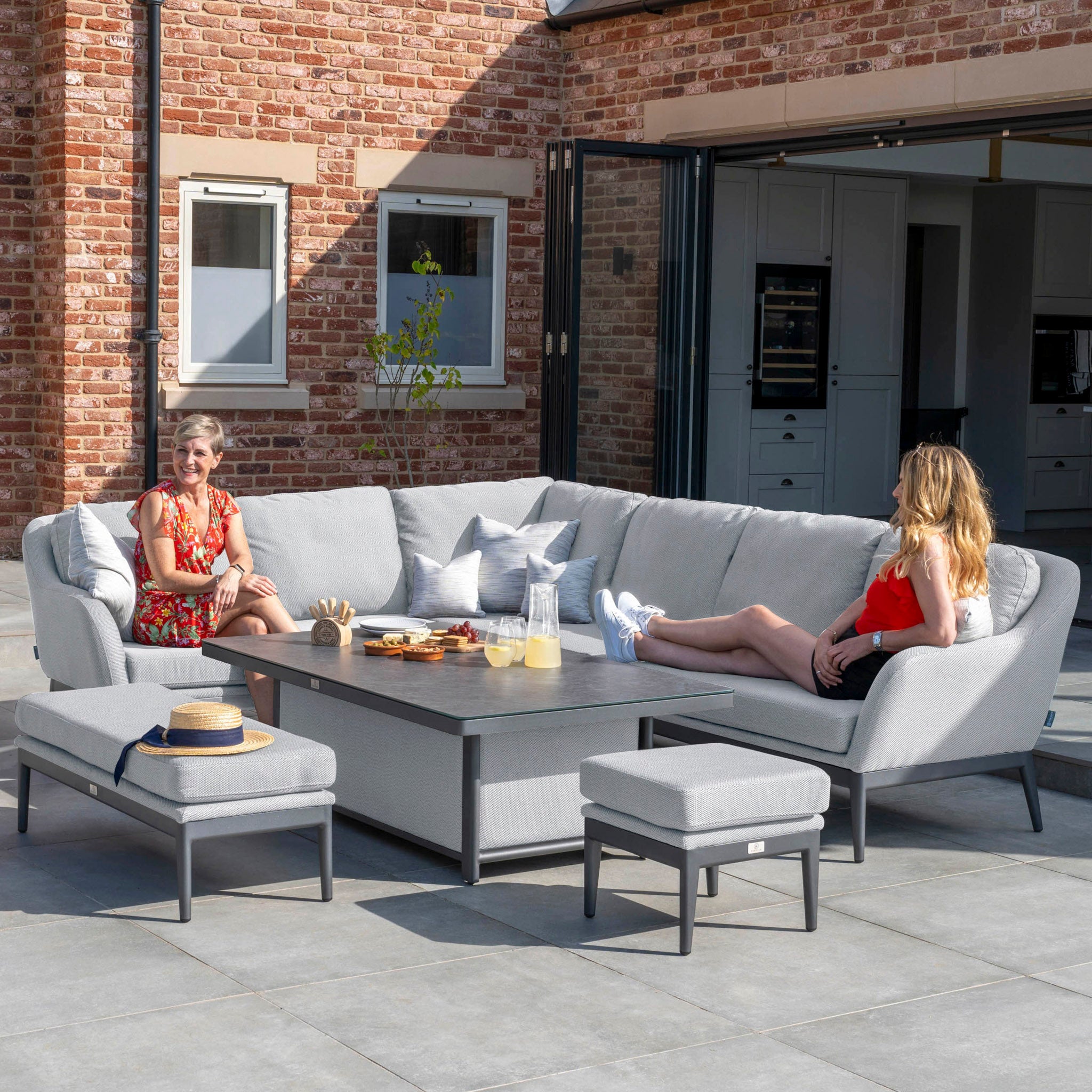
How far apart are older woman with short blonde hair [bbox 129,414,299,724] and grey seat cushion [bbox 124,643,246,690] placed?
0.31 feet

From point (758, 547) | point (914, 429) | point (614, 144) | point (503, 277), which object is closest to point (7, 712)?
point (758, 547)

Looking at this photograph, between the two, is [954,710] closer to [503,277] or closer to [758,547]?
[758,547]

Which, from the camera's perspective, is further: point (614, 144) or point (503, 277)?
point (503, 277)

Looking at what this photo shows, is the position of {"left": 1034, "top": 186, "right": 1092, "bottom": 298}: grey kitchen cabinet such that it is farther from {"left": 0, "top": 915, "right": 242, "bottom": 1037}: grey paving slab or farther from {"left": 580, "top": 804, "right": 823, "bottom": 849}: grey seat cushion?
{"left": 0, "top": 915, "right": 242, "bottom": 1037}: grey paving slab

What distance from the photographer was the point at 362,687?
4531 mm

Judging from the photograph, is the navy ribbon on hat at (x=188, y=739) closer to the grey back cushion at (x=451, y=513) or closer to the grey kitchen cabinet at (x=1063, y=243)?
the grey back cushion at (x=451, y=513)

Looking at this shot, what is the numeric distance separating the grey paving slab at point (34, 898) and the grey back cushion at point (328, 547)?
201 centimetres

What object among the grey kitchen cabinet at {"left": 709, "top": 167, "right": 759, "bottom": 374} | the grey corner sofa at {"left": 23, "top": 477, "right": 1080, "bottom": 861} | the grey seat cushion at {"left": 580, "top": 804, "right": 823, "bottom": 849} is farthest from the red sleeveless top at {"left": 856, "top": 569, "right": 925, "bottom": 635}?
the grey kitchen cabinet at {"left": 709, "top": 167, "right": 759, "bottom": 374}

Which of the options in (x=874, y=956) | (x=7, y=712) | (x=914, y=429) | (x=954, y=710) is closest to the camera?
(x=874, y=956)

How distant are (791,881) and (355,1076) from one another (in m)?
1.71

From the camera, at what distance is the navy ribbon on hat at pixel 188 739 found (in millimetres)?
4105

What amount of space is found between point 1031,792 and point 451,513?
2.69 m

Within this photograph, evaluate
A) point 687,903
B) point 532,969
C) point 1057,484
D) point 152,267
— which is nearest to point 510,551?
point 687,903

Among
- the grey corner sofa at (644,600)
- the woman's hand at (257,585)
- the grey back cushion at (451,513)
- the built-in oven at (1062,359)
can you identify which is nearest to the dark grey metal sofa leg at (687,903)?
the grey corner sofa at (644,600)
